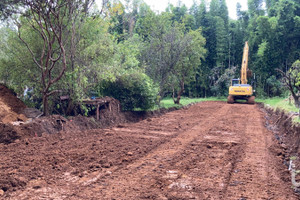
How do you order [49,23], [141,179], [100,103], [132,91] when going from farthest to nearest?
[132,91] → [100,103] → [49,23] → [141,179]

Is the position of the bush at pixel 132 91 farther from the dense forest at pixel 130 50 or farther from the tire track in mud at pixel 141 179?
the tire track in mud at pixel 141 179

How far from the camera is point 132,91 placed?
1220 centimetres

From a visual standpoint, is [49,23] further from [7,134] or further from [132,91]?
[132,91]

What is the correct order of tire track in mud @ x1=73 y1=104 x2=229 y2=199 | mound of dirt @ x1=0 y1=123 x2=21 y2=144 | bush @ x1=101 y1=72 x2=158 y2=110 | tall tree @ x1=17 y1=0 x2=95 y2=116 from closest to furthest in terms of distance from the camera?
tire track in mud @ x1=73 y1=104 x2=229 y2=199
mound of dirt @ x1=0 y1=123 x2=21 y2=144
tall tree @ x1=17 y1=0 x2=95 y2=116
bush @ x1=101 y1=72 x2=158 y2=110

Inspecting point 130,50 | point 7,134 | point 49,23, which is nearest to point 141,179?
point 7,134

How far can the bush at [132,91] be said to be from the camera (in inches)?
469

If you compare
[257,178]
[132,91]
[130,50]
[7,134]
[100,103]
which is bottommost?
[257,178]

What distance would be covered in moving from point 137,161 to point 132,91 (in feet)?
22.7

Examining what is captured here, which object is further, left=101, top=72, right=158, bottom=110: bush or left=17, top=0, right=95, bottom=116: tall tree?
left=101, top=72, right=158, bottom=110: bush

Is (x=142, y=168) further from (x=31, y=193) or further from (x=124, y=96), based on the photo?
(x=124, y=96)

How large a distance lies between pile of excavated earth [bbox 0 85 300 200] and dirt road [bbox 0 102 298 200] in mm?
15

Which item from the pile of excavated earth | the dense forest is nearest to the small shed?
the dense forest

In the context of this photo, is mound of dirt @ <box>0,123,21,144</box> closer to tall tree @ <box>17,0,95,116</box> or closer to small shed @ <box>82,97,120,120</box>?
tall tree @ <box>17,0,95,116</box>

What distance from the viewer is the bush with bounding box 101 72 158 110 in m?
11.9
